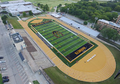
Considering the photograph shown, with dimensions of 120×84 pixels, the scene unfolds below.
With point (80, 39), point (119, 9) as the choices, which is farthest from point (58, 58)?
point (119, 9)

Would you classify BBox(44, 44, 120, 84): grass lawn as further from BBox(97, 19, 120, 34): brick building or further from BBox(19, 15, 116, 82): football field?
BBox(97, 19, 120, 34): brick building

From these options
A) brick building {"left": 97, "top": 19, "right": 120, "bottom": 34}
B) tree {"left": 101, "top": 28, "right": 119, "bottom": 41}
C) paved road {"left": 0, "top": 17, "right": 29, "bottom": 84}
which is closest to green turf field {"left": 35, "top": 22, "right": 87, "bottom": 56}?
tree {"left": 101, "top": 28, "right": 119, "bottom": 41}

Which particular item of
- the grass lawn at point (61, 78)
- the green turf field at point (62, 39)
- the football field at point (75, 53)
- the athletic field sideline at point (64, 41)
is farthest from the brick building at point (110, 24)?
the grass lawn at point (61, 78)

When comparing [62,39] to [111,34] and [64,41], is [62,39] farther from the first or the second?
[111,34]

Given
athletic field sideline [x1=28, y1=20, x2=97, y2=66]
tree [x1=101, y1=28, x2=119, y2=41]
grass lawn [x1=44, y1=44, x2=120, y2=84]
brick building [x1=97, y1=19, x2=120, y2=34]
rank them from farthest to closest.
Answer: brick building [x1=97, y1=19, x2=120, y2=34]
tree [x1=101, y1=28, x2=119, y2=41]
athletic field sideline [x1=28, y1=20, x2=97, y2=66]
grass lawn [x1=44, y1=44, x2=120, y2=84]

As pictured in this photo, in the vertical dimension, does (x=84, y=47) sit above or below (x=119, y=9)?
below

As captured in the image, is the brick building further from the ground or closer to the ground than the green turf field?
further from the ground

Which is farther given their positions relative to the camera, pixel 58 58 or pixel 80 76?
pixel 58 58

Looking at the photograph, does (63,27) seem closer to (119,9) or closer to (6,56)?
(6,56)

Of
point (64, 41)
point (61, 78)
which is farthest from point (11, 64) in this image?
point (64, 41)
